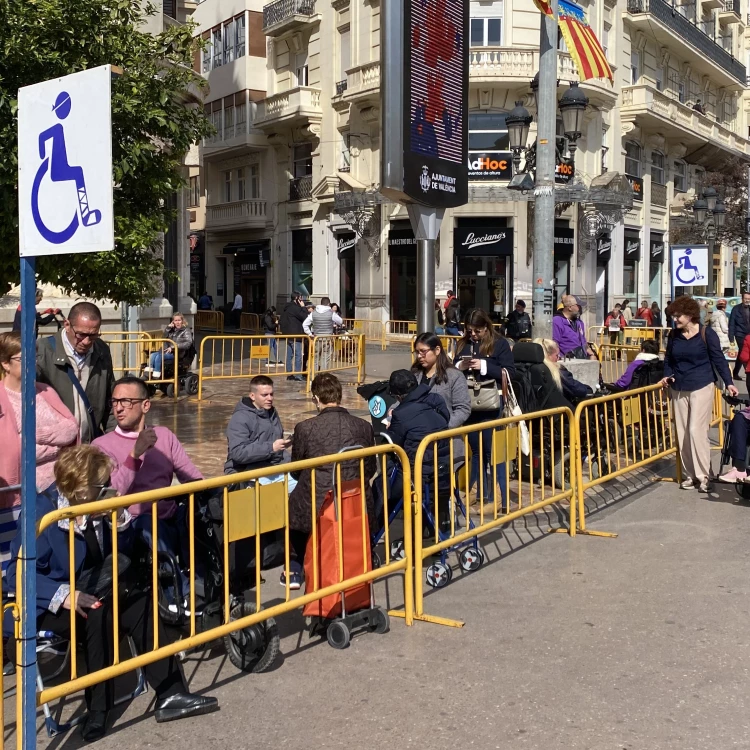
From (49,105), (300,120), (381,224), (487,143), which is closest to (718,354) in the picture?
(49,105)

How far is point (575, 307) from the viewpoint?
12.9 m

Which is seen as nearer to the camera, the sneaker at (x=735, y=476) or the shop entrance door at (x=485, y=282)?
the sneaker at (x=735, y=476)

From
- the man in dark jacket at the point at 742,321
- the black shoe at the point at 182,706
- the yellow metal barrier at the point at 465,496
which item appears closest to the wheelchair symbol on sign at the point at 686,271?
the man in dark jacket at the point at 742,321

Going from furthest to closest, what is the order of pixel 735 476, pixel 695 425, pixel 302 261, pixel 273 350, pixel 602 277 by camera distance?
pixel 302 261, pixel 602 277, pixel 273 350, pixel 695 425, pixel 735 476

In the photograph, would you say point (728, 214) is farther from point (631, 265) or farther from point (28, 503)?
point (28, 503)

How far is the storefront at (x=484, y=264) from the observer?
31438 millimetres

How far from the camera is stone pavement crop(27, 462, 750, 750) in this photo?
4059 mm

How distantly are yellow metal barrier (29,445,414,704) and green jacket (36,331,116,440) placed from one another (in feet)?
4.79

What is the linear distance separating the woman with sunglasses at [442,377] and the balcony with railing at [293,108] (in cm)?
2992

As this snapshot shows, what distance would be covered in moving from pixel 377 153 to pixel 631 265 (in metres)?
11.1

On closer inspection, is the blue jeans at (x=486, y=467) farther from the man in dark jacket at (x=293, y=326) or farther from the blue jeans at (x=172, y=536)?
the man in dark jacket at (x=293, y=326)

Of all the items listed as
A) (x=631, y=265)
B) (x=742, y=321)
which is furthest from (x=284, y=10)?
(x=742, y=321)

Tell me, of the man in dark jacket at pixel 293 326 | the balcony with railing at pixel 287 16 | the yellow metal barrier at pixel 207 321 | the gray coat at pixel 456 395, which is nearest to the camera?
the gray coat at pixel 456 395

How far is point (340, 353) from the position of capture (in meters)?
18.2
